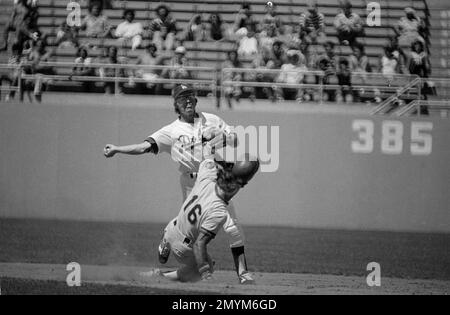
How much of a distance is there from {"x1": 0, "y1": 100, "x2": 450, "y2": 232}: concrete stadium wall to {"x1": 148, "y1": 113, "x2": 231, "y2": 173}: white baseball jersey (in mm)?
6028

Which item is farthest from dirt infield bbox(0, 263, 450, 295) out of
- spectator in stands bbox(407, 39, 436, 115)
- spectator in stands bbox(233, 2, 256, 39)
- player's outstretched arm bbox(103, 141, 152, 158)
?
spectator in stands bbox(233, 2, 256, 39)

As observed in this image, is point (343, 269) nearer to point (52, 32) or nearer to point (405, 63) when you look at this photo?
point (405, 63)

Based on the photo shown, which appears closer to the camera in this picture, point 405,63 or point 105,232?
point 105,232

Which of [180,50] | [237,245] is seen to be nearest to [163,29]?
[180,50]

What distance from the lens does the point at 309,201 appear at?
58.8 feet

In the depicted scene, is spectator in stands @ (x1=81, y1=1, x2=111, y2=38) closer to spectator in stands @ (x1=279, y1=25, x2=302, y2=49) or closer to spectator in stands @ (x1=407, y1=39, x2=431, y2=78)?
spectator in stands @ (x1=279, y1=25, x2=302, y2=49)

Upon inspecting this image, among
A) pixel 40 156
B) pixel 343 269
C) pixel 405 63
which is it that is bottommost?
pixel 343 269

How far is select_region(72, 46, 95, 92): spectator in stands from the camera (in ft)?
59.0

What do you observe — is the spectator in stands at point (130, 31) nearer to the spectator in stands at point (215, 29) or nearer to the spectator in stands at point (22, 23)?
the spectator in stands at point (215, 29)

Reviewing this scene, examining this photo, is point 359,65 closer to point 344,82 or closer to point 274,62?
point 344,82
